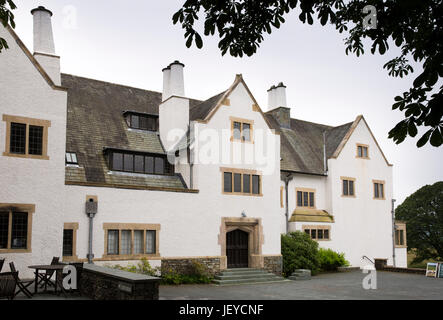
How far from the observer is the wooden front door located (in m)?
25.3

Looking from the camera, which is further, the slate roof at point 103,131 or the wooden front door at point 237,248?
the wooden front door at point 237,248

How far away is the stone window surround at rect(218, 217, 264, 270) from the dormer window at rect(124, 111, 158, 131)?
271 inches

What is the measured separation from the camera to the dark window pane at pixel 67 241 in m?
20.0

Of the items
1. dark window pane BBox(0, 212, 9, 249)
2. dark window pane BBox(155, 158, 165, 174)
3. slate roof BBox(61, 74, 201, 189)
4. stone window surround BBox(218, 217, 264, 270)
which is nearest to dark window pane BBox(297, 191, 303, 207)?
stone window surround BBox(218, 217, 264, 270)

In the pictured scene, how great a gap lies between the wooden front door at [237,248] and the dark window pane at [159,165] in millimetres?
5024

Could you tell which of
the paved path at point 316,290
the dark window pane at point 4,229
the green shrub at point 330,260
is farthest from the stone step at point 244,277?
the dark window pane at point 4,229

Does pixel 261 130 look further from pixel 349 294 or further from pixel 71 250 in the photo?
pixel 71 250

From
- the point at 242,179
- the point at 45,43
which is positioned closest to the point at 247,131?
the point at 242,179

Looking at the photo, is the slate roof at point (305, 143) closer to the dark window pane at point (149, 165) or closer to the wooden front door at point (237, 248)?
the wooden front door at point (237, 248)

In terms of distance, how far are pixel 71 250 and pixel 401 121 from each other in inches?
683

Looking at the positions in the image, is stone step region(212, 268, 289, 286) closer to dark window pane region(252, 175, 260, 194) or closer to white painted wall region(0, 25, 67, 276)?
dark window pane region(252, 175, 260, 194)

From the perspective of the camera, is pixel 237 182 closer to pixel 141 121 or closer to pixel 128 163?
pixel 128 163
